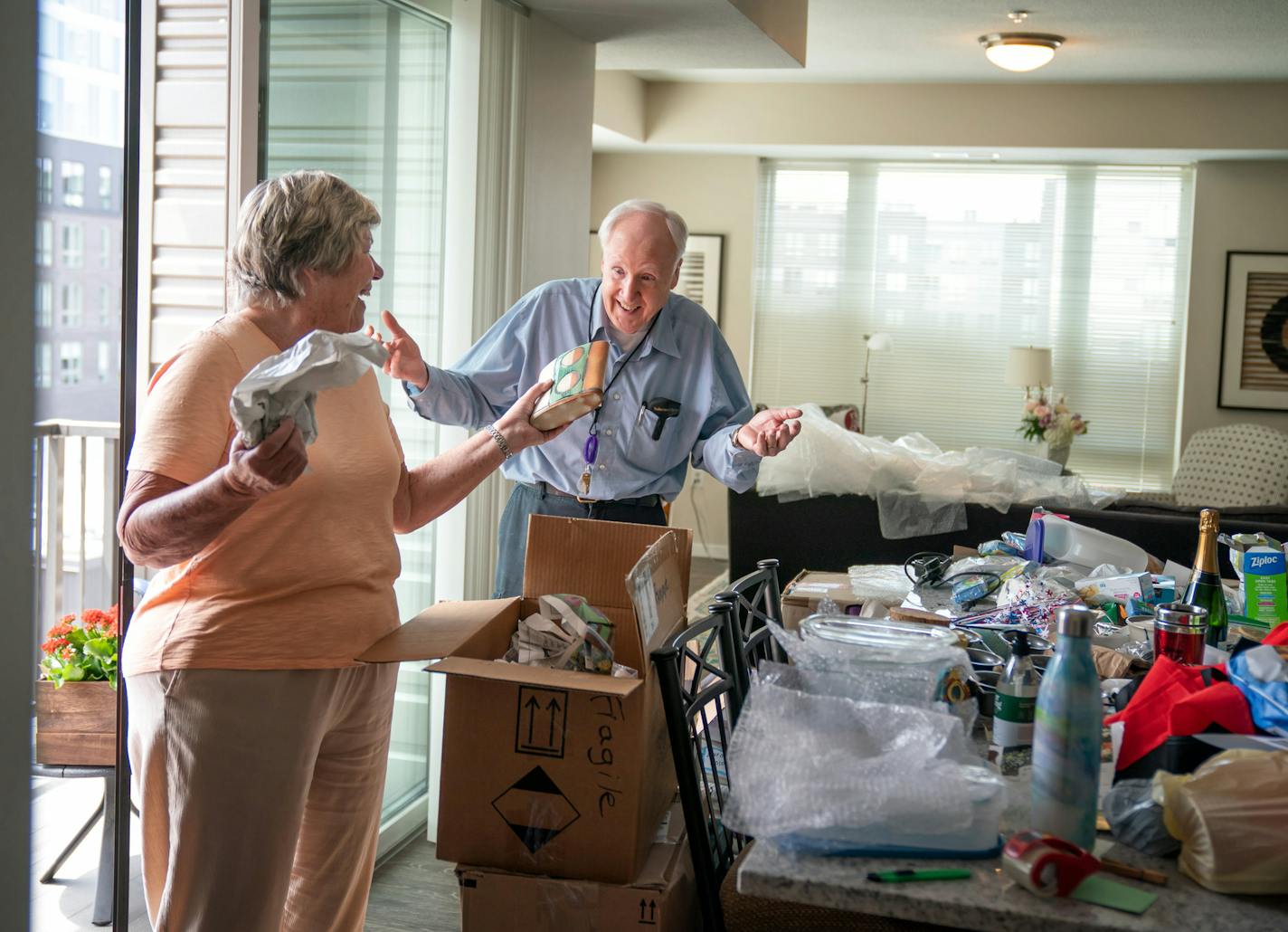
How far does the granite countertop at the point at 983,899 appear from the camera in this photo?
1075 mm

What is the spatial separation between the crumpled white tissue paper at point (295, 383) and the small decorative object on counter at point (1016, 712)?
84cm

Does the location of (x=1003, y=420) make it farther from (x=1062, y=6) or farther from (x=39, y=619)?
(x=39, y=619)

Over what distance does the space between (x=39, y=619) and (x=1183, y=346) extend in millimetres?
6547

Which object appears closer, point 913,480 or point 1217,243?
point 913,480

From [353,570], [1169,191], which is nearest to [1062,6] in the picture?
[1169,191]

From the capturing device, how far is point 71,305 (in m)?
2.04

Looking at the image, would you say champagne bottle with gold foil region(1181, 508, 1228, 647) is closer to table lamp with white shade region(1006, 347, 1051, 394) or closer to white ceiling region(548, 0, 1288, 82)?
white ceiling region(548, 0, 1288, 82)

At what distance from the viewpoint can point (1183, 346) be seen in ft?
23.6

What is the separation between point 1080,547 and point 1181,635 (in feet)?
3.40

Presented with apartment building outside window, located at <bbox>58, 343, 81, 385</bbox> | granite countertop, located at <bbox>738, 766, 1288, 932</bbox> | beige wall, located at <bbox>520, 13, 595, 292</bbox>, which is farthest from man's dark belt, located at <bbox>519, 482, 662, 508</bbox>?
granite countertop, located at <bbox>738, 766, 1288, 932</bbox>

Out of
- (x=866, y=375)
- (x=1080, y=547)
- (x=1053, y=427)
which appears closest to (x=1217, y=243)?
Result: (x=1053, y=427)

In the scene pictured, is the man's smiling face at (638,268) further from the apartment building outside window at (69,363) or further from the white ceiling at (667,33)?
the white ceiling at (667,33)

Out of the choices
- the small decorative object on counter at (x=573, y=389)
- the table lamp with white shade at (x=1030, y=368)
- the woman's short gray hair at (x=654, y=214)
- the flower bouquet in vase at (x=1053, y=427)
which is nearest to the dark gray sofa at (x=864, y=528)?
the flower bouquet in vase at (x=1053, y=427)

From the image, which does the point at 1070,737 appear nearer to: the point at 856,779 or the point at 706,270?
the point at 856,779
